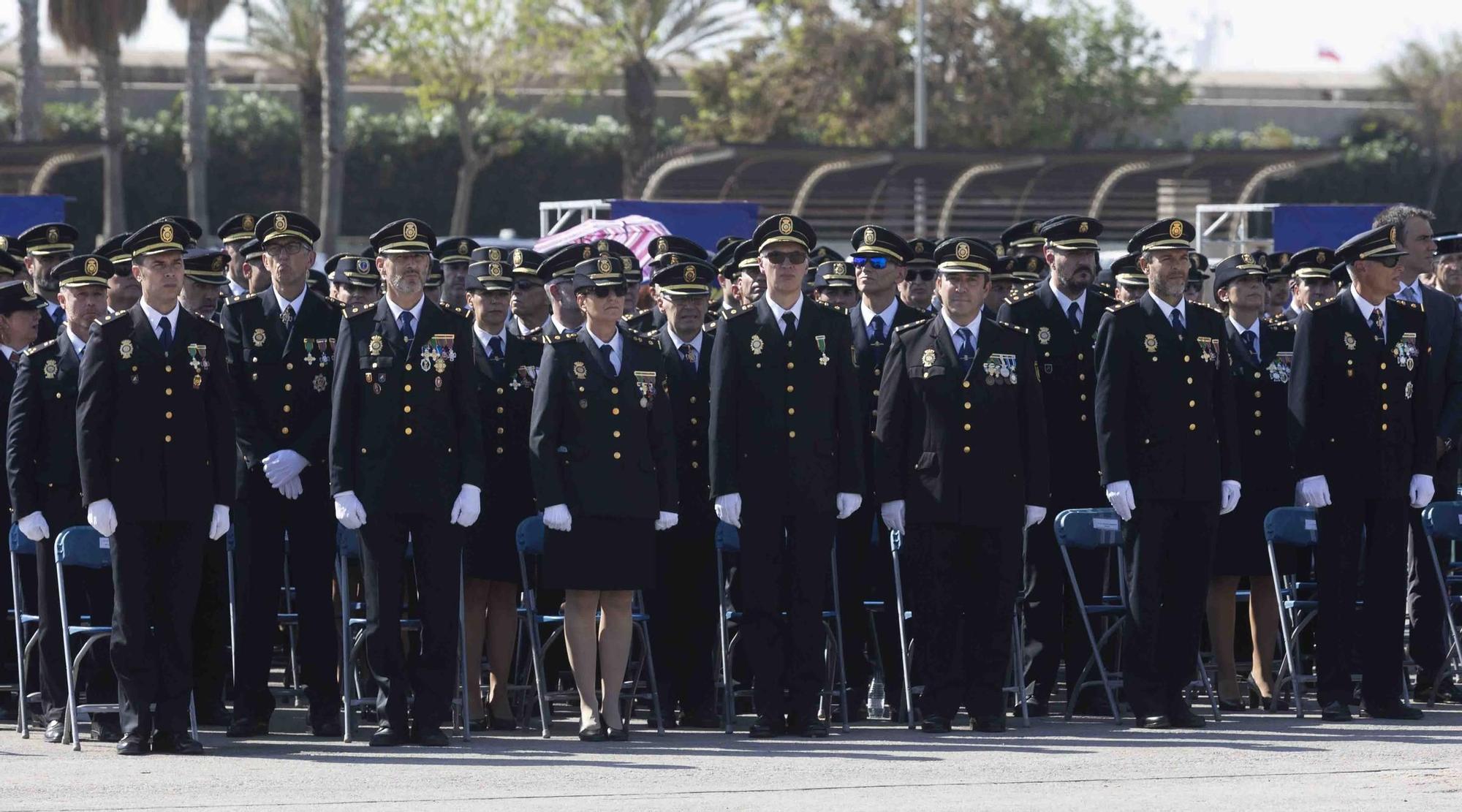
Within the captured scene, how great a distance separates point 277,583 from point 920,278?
12.9 feet

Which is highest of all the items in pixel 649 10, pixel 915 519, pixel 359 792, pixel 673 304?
pixel 649 10

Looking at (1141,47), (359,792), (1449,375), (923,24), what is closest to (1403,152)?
(1141,47)

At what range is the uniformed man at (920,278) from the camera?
12.8m

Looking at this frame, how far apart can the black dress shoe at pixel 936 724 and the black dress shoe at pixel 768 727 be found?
70 cm

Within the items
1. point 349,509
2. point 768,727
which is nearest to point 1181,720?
point 768,727

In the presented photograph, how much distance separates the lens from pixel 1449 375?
38.3ft

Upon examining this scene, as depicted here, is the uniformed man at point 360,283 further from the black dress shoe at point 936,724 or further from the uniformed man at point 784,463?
the black dress shoe at point 936,724

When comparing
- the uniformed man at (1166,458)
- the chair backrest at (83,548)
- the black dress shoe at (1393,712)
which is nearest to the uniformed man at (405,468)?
the chair backrest at (83,548)

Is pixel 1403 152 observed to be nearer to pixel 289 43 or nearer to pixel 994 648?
pixel 289 43

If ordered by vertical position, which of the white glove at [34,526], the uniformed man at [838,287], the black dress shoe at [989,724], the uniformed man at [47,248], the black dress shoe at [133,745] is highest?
the uniformed man at [47,248]

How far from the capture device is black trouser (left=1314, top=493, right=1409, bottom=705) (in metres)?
11.3

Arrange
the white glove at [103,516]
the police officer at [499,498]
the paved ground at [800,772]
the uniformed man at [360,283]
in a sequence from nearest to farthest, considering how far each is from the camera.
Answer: the paved ground at [800,772] < the white glove at [103,516] < the police officer at [499,498] < the uniformed man at [360,283]

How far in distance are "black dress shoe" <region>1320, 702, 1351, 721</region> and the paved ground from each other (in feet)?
0.30

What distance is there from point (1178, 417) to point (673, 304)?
8.49 ft
